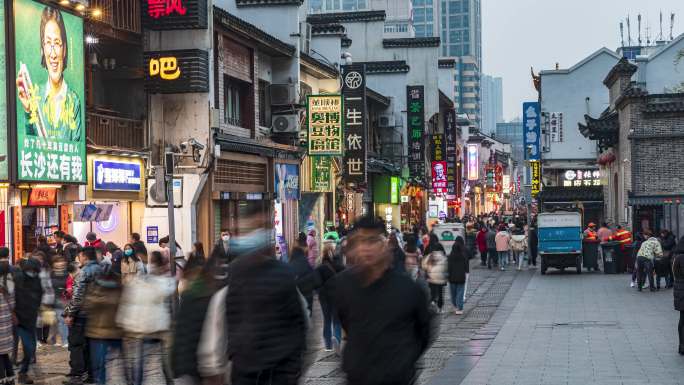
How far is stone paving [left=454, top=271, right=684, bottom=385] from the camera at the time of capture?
46.1ft

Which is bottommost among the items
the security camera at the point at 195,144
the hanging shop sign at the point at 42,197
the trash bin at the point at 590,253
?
the trash bin at the point at 590,253

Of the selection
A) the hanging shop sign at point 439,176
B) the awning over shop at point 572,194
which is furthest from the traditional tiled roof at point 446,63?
the awning over shop at point 572,194

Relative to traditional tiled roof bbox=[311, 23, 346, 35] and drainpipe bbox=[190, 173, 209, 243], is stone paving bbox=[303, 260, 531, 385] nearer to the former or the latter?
drainpipe bbox=[190, 173, 209, 243]

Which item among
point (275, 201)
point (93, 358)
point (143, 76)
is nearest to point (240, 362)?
point (93, 358)

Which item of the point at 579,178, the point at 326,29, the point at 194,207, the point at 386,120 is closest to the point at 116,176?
the point at 194,207

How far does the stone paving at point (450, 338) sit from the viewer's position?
14.7 meters

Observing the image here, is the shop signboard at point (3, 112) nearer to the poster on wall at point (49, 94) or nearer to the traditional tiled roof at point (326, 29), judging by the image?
the poster on wall at point (49, 94)

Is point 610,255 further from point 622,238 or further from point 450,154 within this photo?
point 450,154

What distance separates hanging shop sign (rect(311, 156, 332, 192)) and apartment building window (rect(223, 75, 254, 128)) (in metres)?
7.20

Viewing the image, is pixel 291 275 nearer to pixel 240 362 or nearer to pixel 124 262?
pixel 240 362

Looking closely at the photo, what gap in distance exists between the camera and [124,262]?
19.5 m

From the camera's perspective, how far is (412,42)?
6606cm

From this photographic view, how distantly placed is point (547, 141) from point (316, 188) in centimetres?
3379

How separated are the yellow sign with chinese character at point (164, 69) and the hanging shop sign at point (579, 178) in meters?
46.8
